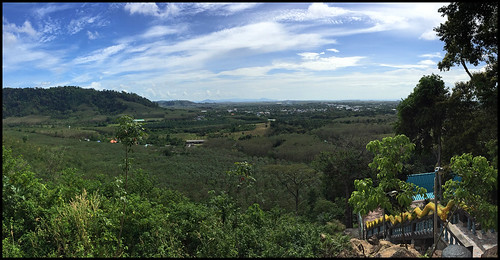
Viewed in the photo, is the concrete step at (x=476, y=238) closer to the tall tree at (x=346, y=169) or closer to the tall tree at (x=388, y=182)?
the tall tree at (x=388, y=182)

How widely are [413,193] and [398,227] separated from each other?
602cm

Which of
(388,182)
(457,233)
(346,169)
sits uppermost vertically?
(388,182)

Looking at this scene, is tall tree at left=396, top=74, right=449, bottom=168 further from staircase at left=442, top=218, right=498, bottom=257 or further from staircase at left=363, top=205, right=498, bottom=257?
staircase at left=442, top=218, right=498, bottom=257

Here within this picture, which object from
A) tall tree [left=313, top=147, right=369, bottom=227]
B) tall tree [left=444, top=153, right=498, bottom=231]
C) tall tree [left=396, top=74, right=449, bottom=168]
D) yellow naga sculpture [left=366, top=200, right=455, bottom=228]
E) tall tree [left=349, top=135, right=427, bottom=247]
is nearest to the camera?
tall tree [left=444, top=153, right=498, bottom=231]

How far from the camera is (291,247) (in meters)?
5.24

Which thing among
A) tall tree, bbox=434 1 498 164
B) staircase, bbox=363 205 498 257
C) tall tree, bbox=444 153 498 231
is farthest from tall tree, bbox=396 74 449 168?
tall tree, bbox=444 153 498 231

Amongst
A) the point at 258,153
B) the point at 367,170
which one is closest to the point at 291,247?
the point at 367,170

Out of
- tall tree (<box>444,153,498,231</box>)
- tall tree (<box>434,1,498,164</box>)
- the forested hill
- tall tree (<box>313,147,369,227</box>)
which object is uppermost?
the forested hill

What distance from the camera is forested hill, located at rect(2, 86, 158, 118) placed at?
111m

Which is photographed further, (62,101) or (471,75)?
(62,101)

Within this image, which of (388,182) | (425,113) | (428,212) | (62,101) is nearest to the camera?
(388,182)

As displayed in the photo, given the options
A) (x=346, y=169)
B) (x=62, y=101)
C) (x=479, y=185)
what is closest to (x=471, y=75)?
(x=479, y=185)

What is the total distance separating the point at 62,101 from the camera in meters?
124

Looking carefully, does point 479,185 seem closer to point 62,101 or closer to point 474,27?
point 474,27
